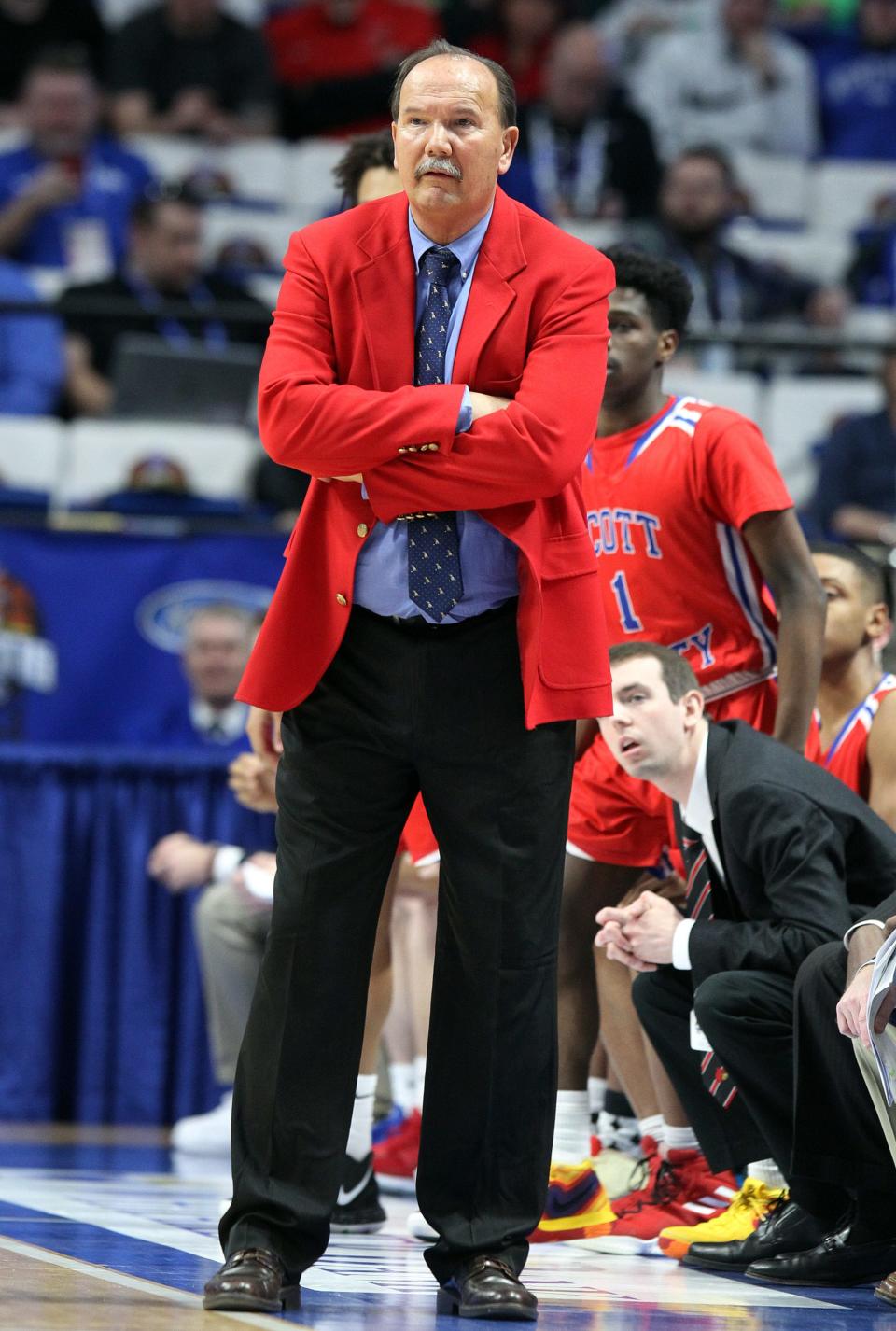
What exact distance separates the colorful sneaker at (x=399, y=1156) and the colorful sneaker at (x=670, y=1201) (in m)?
1.01

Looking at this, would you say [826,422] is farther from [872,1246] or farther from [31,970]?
[872,1246]

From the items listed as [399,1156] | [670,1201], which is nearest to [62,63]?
[399,1156]

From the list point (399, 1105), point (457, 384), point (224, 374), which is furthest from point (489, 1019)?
point (224, 374)

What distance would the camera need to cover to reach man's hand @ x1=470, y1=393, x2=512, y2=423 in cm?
295

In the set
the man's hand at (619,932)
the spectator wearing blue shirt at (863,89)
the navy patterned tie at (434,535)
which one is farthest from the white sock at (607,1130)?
the spectator wearing blue shirt at (863,89)

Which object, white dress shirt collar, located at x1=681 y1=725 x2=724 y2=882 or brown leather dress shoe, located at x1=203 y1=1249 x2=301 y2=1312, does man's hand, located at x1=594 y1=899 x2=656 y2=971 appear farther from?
brown leather dress shoe, located at x1=203 y1=1249 x2=301 y2=1312

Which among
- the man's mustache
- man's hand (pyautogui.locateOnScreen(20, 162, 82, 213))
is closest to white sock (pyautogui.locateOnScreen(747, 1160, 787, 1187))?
the man's mustache

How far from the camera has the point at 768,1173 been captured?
12.9 feet

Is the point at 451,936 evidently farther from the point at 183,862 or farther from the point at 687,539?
the point at 183,862

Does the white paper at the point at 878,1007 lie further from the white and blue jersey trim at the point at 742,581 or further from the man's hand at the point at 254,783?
the man's hand at the point at 254,783

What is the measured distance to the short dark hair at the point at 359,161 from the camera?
4391 mm

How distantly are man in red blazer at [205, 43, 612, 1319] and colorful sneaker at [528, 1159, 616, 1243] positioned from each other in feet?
3.37

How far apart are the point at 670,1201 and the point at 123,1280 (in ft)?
4.73

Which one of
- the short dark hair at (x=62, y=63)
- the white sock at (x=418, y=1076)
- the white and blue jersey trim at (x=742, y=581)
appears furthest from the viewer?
the short dark hair at (x=62, y=63)
